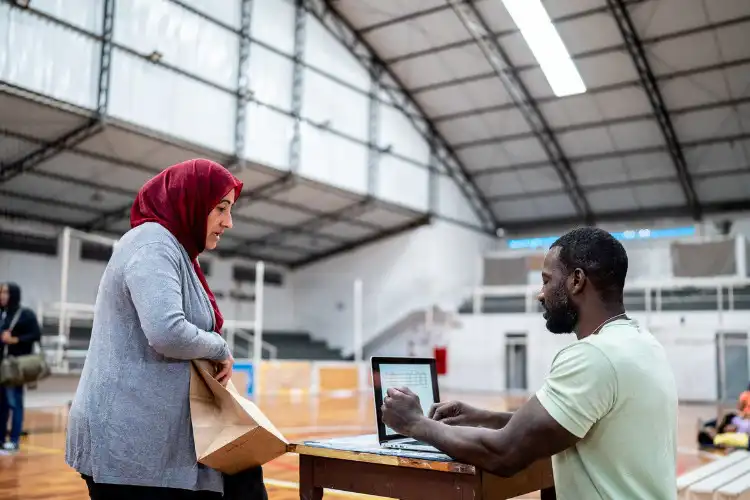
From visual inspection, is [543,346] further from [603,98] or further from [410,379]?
[410,379]

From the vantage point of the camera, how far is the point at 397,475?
8.23 ft

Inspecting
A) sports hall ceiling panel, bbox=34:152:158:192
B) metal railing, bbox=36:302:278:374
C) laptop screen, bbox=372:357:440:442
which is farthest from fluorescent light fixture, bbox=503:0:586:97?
laptop screen, bbox=372:357:440:442

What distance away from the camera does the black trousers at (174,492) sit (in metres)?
2.16

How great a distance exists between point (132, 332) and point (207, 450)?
425 mm

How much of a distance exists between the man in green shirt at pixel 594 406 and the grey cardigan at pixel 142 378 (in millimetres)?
796

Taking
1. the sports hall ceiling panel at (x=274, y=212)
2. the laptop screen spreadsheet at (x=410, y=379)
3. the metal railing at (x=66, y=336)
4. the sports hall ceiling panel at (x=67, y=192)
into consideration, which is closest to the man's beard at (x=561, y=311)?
the laptop screen spreadsheet at (x=410, y=379)

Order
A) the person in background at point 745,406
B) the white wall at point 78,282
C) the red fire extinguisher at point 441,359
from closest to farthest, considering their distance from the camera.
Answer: the person in background at point 745,406
the white wall at point 78,282
the red fire extinguisher at point 441,359

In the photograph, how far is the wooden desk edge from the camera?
7.57 feet

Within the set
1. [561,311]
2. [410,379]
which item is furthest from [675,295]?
[561,311]

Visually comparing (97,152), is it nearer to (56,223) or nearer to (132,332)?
(56,223)

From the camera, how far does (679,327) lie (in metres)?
21.7

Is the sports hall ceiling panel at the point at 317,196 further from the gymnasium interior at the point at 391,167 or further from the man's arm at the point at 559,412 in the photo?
the man's arm at the point at 559,412

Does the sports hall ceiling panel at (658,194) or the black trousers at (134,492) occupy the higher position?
the sports hall ceiling panel at (658,194)

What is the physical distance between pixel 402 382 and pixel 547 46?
18.5 metres
